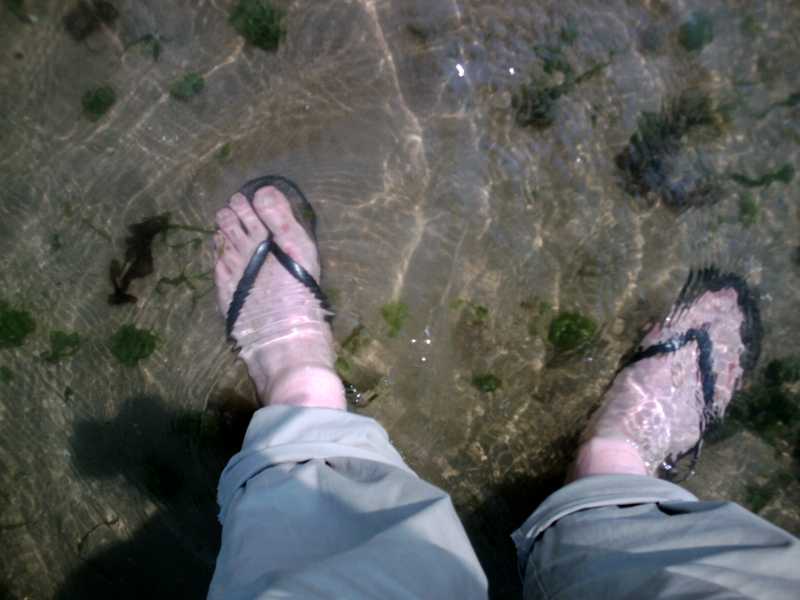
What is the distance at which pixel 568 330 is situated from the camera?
365cm

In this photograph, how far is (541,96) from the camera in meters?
3.71

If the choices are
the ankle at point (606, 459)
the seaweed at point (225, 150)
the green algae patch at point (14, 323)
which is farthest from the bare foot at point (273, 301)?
the ankle at point (606, 459)

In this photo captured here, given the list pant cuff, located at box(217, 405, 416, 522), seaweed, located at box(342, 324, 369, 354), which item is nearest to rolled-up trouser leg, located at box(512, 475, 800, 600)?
pant cuff, located at box(217, 405, 416, 522)

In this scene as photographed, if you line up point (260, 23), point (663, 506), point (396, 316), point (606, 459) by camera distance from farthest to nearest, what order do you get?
point (260, 23) → point (396, 316) → point (606, 459) → point (663, 506)

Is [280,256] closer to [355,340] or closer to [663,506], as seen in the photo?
[355,340]

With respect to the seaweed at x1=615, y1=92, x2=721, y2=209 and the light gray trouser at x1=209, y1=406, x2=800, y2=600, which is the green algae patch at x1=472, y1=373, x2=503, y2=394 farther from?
the seaweed at x1=615, y1=92, x2=721, y2=209

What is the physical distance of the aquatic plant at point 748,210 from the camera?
371cm

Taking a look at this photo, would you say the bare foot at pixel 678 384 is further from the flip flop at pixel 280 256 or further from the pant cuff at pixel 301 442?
the flip flop at pixel 280 256

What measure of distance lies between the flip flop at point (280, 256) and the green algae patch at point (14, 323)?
1225mm

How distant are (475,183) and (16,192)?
2.75m

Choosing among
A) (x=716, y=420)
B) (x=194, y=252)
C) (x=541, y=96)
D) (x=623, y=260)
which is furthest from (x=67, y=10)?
(x=716, y=420)

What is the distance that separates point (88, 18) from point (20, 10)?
445 mm

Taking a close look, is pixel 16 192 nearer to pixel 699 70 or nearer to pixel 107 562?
pixel 107 562

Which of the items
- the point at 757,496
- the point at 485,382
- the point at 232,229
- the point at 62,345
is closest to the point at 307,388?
the point at 485,382
